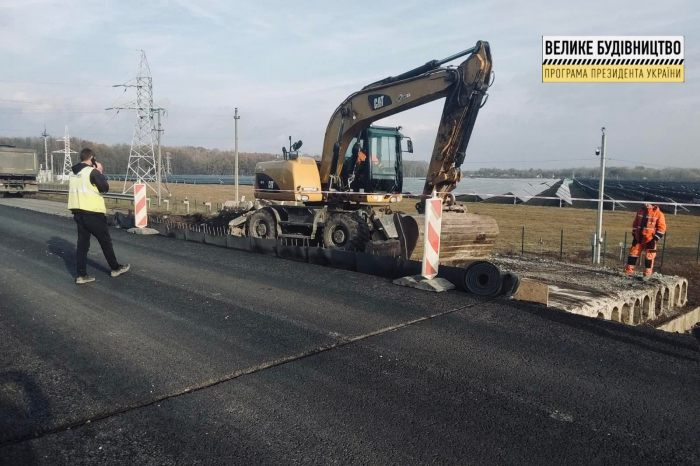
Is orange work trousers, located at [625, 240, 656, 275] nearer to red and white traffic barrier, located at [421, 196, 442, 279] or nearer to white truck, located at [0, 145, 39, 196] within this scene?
red and white traffic barrier, located at [421, 196, 442, 279]

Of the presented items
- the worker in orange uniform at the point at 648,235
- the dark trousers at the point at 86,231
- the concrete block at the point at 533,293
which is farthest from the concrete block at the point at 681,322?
the dark trousers at the point at 86,231

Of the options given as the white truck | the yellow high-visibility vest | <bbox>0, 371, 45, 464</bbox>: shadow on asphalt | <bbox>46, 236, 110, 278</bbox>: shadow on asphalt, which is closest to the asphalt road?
<bbox>0, 371, 45, 464</bbox>: shadow on asphalt

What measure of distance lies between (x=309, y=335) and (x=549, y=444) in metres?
2.57

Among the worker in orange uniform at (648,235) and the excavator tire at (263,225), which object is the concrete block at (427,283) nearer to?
the worker in orange uniform at (648,235)

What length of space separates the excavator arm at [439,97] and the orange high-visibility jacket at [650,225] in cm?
401

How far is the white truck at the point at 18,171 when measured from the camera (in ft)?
104

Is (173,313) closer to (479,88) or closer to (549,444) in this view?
(549,444)

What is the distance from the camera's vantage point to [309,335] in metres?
5.16

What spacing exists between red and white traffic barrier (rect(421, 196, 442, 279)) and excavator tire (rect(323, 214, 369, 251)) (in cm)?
402

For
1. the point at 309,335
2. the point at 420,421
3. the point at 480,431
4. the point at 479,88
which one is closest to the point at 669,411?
the point at 480,431

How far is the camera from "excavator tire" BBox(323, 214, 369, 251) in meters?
11.2

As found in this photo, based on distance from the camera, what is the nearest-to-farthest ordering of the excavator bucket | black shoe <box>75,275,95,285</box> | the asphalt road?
1. the asphalt road
2. black shoe <box>75,275,95,285</box>
3. the excavator bucket

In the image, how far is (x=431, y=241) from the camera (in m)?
7.16

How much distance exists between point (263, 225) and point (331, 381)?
10410 mm
